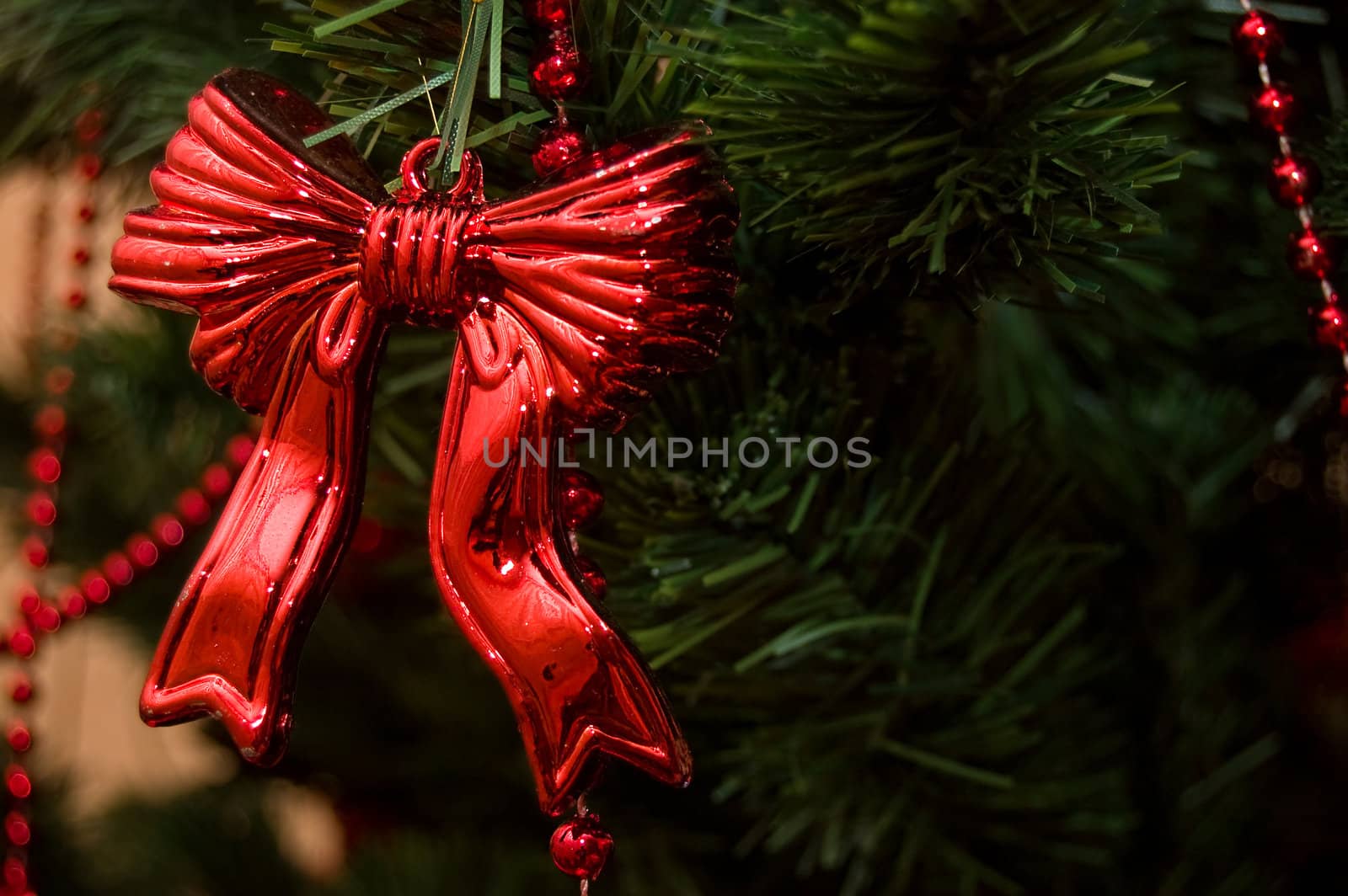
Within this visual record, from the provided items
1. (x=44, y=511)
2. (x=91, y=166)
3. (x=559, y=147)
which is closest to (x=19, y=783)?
(x=44, y=511)

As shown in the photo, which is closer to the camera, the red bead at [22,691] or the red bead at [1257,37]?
the red bead at [1257,37]

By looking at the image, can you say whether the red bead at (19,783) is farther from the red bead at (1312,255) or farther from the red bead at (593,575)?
the red bead at (1312,255)

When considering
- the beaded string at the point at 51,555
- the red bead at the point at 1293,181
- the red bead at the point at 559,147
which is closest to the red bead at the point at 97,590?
the beaded string at the point at 51,555

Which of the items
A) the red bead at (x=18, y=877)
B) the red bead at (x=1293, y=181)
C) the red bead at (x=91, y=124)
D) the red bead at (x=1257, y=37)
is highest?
the red bead at (x=1257, y=37)

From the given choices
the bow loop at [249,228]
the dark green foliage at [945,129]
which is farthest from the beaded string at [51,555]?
the dark green foliage at [945,129]

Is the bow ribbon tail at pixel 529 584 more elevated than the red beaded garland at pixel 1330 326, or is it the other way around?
the red beaded garland at pixel 1330 326

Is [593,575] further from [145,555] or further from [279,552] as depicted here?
[145,555]

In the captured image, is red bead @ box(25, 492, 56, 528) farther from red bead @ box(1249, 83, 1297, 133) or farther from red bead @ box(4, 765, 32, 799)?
red bead @ box(1249, 83, 1297, 133)
